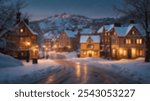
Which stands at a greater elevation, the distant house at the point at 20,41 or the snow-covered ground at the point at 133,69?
the distant house at the point at 20,41

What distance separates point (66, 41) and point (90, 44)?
8.74 m

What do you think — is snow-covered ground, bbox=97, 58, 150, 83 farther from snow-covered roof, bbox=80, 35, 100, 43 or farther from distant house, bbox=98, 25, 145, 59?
snow-covered roof, bbox=80, 35, 100, 43

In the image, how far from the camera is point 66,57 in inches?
1464

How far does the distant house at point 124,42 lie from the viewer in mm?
39844

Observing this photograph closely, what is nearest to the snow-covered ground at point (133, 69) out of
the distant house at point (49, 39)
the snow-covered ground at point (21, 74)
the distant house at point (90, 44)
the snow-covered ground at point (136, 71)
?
the snow-covered ground at point (136, 71)

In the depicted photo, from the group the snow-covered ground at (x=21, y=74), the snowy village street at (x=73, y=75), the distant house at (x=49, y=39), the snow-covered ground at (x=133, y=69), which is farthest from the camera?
the distant house at (x=49, y=39)

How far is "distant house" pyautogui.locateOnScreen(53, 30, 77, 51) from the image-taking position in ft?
113

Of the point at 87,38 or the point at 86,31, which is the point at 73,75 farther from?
the point at 87,38

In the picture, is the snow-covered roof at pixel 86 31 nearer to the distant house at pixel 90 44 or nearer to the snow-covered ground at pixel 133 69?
the distant house at pixel 90 44

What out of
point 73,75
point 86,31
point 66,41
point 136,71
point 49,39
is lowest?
A: point 73,75

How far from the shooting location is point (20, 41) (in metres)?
28.2

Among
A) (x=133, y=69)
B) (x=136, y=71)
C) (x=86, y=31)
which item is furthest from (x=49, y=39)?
(x=136, y=71)

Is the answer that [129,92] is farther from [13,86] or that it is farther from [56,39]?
[56,39]

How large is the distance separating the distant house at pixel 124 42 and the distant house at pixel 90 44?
3855mm
